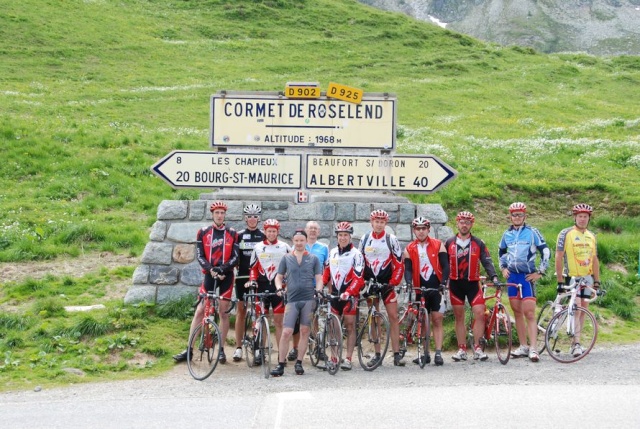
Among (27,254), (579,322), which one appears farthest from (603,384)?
(27,254)

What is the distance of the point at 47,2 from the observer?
4928 centimetres

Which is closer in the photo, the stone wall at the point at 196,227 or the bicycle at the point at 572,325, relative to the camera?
the bicycle at the point at 572,325

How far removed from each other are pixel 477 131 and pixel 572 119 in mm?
5668

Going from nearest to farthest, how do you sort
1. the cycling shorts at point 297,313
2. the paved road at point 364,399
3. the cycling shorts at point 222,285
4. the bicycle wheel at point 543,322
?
the paved road at point 364,399 → the cycling shorts at point 297,313 → the cycling shorts at point 222,285 → the bicycle wheel at point 543,322

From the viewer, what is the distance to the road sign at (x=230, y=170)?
13555mm

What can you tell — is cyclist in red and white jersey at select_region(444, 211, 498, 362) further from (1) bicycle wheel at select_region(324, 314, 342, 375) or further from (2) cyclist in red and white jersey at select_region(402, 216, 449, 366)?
(1) bicycle wheel at select_region(324, 314, 342, 375)

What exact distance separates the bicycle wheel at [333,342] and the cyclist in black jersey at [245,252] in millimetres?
1470

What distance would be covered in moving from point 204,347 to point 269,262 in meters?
1.51

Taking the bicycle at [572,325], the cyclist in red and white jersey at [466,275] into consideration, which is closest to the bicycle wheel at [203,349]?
the cyclist in red and white jersey at [466,275]

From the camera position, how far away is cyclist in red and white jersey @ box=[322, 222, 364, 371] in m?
11.2

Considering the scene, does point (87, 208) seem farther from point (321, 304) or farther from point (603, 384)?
point (603, 384)

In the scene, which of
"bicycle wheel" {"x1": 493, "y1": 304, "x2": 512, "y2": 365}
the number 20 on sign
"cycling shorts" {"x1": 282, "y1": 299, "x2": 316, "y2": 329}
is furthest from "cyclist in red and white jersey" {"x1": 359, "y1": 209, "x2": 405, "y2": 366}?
the number 20 on sign

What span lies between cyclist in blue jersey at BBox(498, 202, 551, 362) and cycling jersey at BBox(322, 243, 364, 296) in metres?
2.14

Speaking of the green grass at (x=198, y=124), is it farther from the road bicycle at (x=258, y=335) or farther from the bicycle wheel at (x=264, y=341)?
the bicycle wheel at (x=264, y=341)
